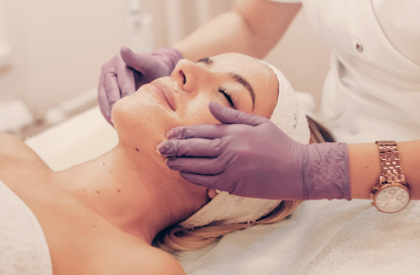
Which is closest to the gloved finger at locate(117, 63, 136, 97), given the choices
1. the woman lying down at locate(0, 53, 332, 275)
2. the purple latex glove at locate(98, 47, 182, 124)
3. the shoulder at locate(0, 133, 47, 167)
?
the purple latex glove at locate(98, 47, 182, 124)

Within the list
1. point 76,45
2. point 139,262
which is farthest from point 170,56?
point 76,45

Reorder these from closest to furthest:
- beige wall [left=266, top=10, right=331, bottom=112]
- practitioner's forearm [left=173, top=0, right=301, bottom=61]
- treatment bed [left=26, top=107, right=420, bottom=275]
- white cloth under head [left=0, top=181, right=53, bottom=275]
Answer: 1. white cloth under head [left=0, top=181, right=53, bottom=275]
2. treatment bed [left=26, top=107, right=420, bottom=275]
3. practitioner's forearm [left=173, top=0, right=301, bottom=61]
4. beige wall [left=266, top=10, right=331, bottom=112]

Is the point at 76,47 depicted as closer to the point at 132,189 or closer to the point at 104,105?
the point at 104,105

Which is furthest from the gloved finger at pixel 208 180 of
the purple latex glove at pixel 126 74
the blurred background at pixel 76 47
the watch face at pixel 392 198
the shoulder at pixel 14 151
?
the blurred background at pixel 76 47

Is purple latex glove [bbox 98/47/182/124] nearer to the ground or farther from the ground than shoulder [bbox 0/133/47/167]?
farther from the ground

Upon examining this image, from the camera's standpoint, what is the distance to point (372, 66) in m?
1.25

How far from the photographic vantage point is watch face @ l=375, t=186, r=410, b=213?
33.5 inches

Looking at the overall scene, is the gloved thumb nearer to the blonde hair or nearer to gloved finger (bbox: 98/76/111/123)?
the blonde hair

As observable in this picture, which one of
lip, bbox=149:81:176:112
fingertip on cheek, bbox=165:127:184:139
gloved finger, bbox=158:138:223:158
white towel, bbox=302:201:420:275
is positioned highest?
lip, bbox=149:81:176:112

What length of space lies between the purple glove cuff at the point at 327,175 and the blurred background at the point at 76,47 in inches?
51.0

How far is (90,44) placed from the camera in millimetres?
2260

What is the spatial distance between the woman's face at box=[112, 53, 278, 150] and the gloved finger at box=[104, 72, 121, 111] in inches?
10.8

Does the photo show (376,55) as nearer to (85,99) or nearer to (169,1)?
(169,1)

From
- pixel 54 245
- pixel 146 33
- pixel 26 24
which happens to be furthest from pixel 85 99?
pixel 54 245
